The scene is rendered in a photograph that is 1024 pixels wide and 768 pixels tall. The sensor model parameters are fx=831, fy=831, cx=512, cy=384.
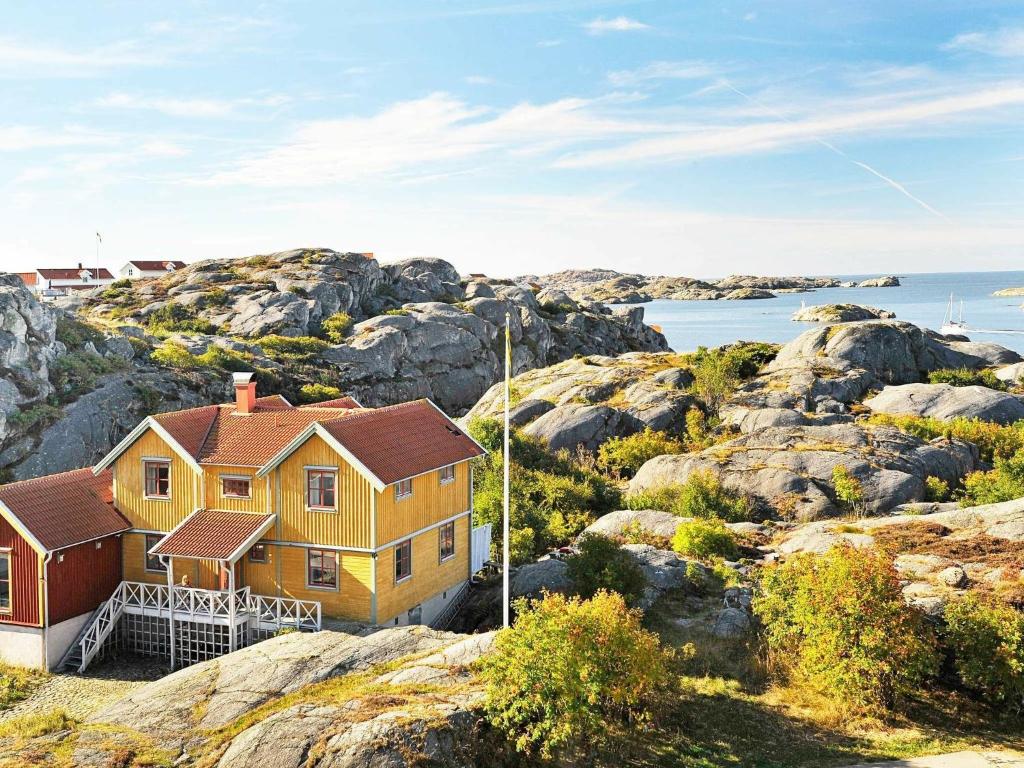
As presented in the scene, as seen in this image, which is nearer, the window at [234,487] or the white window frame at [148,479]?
the window at [234,487]

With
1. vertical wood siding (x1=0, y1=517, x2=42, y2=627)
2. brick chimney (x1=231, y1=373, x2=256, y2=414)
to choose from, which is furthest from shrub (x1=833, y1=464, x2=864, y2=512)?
vertical wood siding (x1=0, y1=517, x2=42, y2=627)

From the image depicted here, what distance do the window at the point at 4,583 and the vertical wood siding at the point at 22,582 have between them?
15 cm

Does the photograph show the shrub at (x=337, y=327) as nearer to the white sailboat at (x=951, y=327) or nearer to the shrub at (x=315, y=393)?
the shrub at (x=315, y=393)

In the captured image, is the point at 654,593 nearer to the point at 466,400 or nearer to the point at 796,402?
the point at 796,402

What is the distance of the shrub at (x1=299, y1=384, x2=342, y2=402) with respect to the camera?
6512 centimetres

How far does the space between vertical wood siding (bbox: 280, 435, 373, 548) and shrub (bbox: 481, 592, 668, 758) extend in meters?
9.06

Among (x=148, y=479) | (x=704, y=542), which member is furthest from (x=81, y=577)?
(x=704, y=542)

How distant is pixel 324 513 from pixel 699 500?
17822 mm

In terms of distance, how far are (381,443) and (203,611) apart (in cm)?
754

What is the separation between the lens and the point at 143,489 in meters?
28.2

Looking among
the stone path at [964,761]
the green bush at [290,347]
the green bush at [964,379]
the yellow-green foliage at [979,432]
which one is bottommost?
the stone path at [964,761]

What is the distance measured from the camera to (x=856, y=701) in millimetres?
19641

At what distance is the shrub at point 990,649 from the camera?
19281 millimetres

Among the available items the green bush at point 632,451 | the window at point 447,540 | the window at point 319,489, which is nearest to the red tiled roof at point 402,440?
the window at point 319,489
